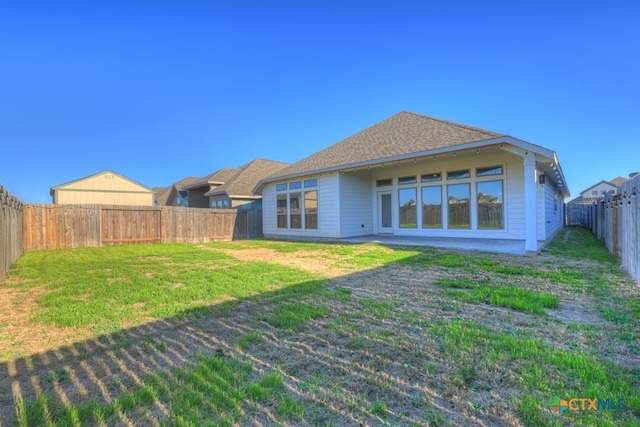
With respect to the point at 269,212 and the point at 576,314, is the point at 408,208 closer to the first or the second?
the point at 269,212

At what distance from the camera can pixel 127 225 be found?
1257cm

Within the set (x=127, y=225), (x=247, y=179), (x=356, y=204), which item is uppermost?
(x=247, y=179)

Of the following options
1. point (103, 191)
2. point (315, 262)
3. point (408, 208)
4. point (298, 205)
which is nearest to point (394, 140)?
point (408, 208)

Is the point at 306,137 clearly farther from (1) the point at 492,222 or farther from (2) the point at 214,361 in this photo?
(2) the point at 214,361

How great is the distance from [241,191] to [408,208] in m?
11.2

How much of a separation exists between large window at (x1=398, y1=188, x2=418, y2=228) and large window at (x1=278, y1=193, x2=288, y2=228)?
5.59 m

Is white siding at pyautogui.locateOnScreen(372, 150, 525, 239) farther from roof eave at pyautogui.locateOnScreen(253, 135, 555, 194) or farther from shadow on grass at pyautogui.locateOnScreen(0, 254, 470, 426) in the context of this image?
→ shadow on grass at pyautogui.locateOnScreen(0, 254, 470, 426)

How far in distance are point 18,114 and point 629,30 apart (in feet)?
118

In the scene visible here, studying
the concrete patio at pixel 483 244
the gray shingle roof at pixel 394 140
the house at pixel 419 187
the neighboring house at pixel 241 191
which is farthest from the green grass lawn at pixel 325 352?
the neighboring house at pixel 241 191

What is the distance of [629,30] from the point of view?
942 centimetres

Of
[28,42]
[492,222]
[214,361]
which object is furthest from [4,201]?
[492,222]

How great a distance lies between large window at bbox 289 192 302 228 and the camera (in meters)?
13.6

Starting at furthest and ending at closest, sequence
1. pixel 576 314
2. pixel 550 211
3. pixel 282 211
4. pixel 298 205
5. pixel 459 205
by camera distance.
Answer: pixel 282 211 < pixel 298 205 < pixel 550 211 < pixel 459 205 < pixel 576 314

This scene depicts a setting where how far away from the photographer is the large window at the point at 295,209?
13.6 meters
